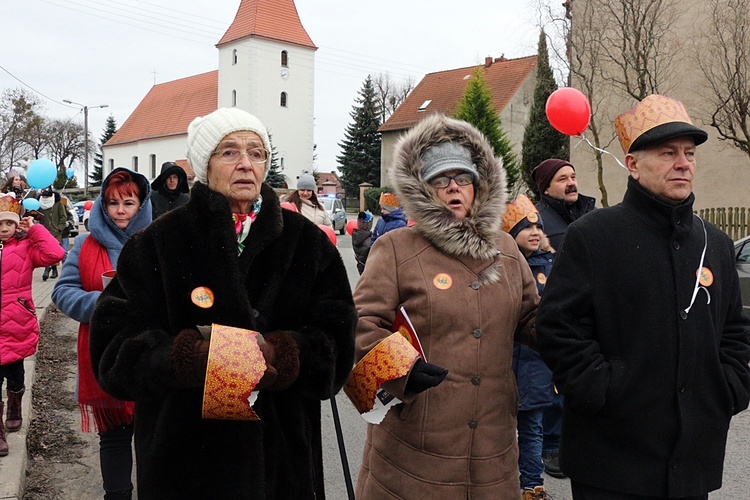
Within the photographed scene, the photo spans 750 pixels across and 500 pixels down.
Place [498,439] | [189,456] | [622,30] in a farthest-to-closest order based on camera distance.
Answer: [622,30] → [498,439] → [189,456]

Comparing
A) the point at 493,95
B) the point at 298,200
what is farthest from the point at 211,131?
the point at 493,95

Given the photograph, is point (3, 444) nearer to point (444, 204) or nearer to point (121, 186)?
point (121, 186)

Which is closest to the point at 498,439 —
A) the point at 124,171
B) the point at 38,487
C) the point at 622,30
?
the point at 124,171

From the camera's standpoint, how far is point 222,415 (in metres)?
2.18

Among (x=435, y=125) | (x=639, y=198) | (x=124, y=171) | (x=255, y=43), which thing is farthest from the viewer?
(x=255, y=43)

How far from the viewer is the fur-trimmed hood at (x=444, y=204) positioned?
9.23ft

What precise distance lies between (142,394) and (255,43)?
59331mm

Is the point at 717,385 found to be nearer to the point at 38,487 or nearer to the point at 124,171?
the point at 124,171

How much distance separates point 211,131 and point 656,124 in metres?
1.56

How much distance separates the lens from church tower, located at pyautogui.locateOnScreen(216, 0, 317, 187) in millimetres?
58375

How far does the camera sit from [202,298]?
233 cm

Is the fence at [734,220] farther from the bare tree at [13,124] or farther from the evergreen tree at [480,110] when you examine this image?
the bare tree at [13,124]

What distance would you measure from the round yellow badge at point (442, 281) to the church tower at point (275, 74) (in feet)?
183

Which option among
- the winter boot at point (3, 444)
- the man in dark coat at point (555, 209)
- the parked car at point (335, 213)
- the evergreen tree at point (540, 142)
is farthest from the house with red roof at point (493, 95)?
the winter boot at point (3, 444)
